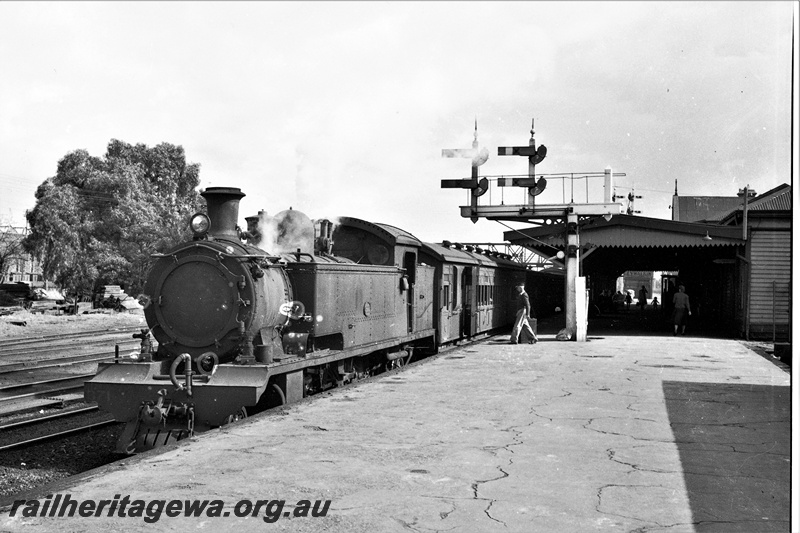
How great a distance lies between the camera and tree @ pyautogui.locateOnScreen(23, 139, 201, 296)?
32031mm

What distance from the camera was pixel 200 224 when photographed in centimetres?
808

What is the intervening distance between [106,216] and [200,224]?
2757 cm

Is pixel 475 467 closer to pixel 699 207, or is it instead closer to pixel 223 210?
pixel 223 210

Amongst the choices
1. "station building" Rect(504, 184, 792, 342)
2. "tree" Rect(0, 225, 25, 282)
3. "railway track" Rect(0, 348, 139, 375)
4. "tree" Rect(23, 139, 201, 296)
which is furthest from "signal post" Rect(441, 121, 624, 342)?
"tree" Rect(0, 225, 25, 282)

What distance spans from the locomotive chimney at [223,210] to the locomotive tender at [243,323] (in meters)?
0.01

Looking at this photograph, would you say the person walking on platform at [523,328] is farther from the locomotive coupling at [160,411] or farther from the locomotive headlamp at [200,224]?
the locomotive coupling at [160,411]

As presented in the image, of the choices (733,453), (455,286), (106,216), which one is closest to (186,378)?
(733,453)

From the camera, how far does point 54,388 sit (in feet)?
39.4

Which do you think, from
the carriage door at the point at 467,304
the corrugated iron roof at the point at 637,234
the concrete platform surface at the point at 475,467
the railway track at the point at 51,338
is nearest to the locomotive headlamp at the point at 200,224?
the concrete platform surface at the point at 475,467

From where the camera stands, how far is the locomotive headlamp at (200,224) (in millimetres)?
8078

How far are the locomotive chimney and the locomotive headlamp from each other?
0.66 ft

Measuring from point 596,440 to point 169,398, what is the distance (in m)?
4.26

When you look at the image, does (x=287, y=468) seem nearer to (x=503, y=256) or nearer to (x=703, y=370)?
(x=703, y=370)

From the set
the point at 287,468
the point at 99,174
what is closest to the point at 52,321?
the point at 99,174
